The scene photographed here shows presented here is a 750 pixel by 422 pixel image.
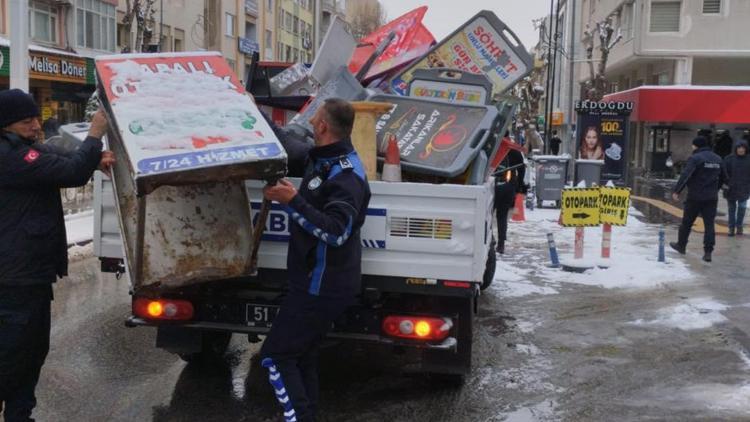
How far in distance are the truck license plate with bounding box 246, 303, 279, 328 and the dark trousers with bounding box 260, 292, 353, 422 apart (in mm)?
652

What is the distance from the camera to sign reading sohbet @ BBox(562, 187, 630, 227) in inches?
402

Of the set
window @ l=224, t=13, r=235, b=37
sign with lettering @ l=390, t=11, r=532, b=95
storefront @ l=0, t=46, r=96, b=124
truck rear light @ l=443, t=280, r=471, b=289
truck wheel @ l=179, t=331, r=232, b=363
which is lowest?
truck wheel @ l=179, t=331, r=232, b=363

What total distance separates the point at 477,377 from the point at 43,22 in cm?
2753

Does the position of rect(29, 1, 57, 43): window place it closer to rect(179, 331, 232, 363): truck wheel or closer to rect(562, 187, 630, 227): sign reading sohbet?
rect(562, 187, 630, 227): sign reading sohbet

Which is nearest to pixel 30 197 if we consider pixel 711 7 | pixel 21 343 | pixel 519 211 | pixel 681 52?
pixel 21 343

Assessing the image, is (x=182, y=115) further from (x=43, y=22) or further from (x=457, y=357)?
(x=43, y=22)

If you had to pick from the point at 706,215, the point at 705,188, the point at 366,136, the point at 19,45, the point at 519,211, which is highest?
the point at 19,45

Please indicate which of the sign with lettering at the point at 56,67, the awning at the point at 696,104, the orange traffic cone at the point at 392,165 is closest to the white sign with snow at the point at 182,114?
the orange traffic cone at the point at 392,165

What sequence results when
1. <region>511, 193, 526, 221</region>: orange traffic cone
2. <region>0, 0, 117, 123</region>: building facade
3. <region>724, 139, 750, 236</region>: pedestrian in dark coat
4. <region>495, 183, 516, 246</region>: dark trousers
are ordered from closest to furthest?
<region>495, 183, 516, 246</region>: dark trousers
<region>724, 139, 750, 236</region>: pedestrian in dark coat
<region>511, 193, 526, 221</region>: orange traffic cone
<region>0, 0, 117, 123</region>: building facade

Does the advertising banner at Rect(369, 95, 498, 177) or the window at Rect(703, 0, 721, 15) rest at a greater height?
the window at Rect(703, 0, 721, 15)

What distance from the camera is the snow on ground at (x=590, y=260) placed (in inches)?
367

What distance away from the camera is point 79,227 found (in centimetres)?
1223

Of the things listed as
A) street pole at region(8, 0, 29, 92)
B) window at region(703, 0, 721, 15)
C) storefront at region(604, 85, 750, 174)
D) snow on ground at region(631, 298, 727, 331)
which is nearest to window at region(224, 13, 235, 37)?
storefront at region(604, 85, 750, 174)

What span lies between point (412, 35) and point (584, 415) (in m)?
3.96
